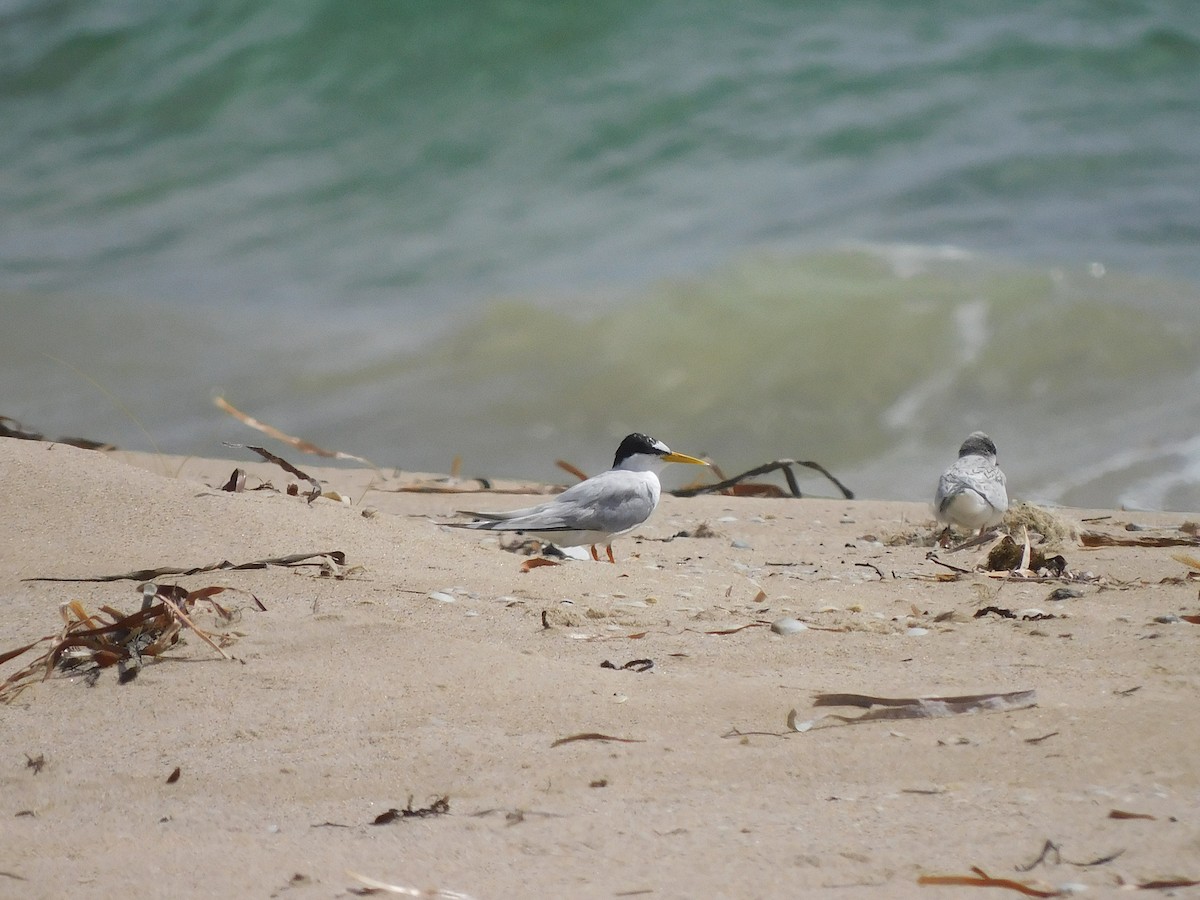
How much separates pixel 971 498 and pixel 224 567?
2.33 metres

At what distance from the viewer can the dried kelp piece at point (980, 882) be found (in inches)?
68.3

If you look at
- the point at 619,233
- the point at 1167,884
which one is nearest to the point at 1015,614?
the point at 1167,884

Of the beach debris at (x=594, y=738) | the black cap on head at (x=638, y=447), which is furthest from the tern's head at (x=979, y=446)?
the beach debris at (x=594, y=738)

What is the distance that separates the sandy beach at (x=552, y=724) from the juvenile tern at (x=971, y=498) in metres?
0.58

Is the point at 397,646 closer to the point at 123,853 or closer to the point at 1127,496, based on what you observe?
the point at 123,853

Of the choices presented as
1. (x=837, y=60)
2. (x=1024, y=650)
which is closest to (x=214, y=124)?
(x=837, y=60)

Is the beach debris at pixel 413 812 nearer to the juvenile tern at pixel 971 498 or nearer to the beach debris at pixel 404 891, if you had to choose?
the beach debris at pixel 404 891

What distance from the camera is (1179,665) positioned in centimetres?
253

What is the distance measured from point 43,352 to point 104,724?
704 cm

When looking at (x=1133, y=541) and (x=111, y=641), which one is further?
(x=1133, y=541)

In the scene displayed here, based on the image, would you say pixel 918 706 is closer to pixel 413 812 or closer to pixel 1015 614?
pixel 1015 614

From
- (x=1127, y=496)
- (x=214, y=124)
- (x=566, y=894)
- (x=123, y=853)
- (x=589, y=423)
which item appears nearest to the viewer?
(x=566, y=894)

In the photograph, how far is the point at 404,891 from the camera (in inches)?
70.3

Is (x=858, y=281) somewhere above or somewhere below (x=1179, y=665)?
above
